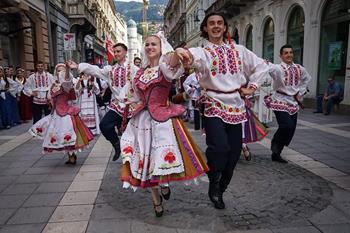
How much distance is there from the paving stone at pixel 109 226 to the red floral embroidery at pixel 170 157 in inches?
28.9

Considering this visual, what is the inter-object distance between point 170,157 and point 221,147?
1.77ft

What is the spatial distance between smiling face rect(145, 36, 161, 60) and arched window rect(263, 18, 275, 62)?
16434 mm

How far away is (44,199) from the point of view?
13.6 ft

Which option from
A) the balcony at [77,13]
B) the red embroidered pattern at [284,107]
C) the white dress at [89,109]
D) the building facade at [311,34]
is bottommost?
the white dress at [89,109]

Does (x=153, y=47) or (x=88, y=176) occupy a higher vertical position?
(x=153, y=47)

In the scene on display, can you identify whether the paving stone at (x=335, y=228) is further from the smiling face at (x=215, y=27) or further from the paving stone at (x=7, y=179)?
the paving stone at (x=7, y=179)

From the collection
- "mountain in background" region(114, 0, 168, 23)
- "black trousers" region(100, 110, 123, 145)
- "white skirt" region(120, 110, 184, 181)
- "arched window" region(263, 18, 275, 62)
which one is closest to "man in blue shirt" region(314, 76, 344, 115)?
"arched window" region(263, 18, 275, 62)

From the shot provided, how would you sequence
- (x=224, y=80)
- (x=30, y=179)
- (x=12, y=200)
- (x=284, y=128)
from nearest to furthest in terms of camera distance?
(x=224, y=80)
(x=12, y=200)
(x=30, y=179)
(x=284, y=128)

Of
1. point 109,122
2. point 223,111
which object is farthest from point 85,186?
point 223,111

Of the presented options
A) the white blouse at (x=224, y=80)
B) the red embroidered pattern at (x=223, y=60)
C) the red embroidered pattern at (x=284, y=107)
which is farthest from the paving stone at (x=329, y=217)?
the red embroidered pattern at (x=284, y=107)

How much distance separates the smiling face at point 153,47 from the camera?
11.6ft

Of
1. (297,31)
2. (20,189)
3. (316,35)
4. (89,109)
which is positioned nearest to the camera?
(20,189)

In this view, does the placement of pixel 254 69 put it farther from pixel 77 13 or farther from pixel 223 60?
pixel 77 13

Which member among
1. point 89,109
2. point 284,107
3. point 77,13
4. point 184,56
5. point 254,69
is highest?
point 77,13
